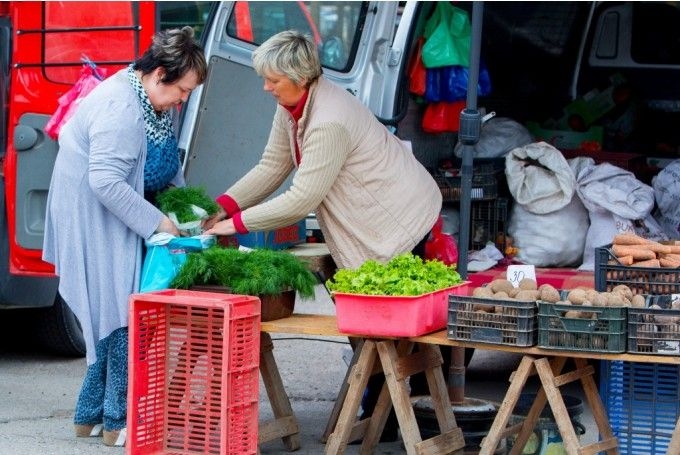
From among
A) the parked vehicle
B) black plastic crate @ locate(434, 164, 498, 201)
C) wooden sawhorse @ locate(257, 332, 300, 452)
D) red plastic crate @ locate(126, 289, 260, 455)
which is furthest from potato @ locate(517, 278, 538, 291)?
the parked vehicle

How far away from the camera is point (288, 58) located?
501cm

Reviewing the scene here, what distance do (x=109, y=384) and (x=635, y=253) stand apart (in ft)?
7.20

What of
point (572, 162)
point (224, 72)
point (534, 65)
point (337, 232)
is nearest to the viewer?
point (337, 232)

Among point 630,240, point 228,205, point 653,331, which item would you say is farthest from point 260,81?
point 653,331

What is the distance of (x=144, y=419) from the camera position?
5.08 m

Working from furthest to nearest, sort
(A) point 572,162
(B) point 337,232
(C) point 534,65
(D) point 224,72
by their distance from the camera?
(C) point 534,65 → (A) point 572,162 → (D) point 224,72 → (B) point 337,232

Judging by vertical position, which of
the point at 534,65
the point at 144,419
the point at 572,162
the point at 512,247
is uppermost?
the point at 534,65

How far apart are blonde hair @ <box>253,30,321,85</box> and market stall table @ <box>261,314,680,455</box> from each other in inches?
37.4

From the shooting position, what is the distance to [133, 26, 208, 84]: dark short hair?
5.21 m

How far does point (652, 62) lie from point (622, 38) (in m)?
0.25

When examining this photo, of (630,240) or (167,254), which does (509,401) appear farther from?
(167,254)

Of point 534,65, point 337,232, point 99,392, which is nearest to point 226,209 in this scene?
point 337,232

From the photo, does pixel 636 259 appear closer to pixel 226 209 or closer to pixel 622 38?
pixel 226 209

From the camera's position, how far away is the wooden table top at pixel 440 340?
4.41 metres
